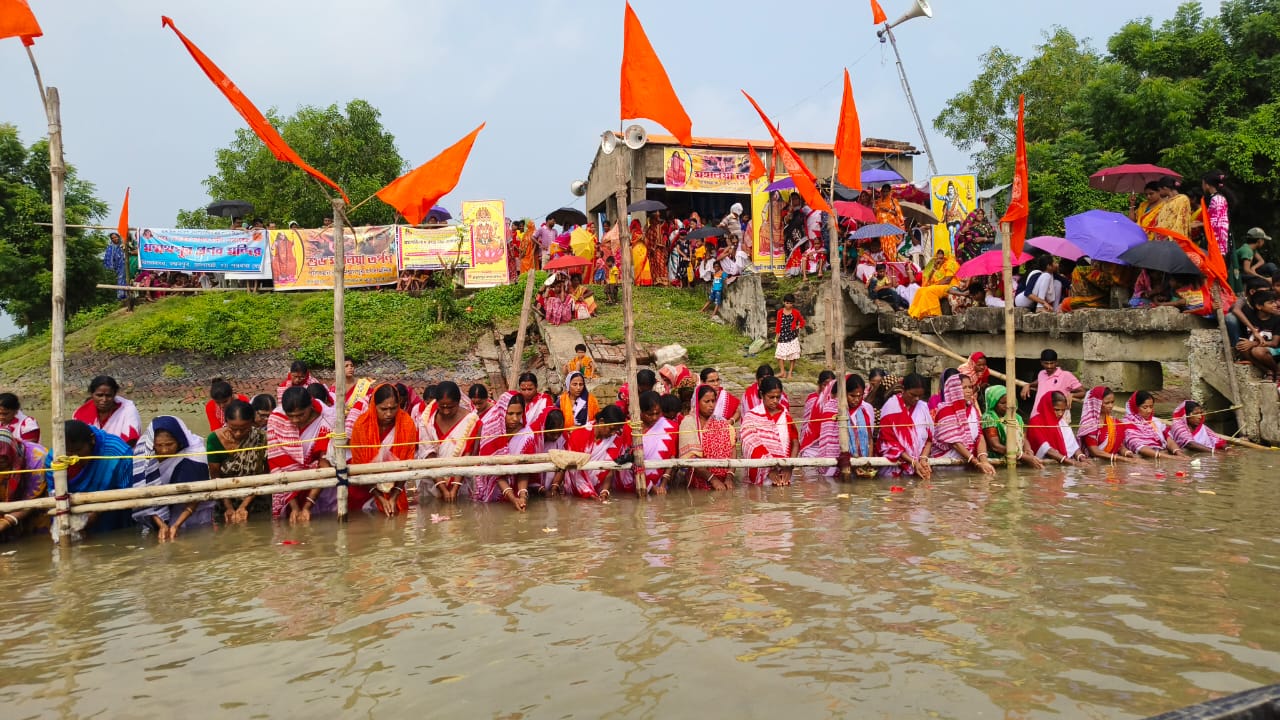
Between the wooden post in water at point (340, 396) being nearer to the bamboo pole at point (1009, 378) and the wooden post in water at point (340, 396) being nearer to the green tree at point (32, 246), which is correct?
the bamboo pole at point (1009, 378)

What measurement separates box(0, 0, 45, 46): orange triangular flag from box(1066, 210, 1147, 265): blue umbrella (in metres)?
10.9

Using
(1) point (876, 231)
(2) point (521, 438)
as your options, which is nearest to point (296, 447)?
(2) point (521, 438)

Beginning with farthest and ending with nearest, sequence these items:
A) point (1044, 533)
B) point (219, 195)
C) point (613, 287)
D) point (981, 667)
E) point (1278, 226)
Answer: point (219, 195)
point (613, 287)
point (1278, 226)
point (1044, 533)
point (981, 667)

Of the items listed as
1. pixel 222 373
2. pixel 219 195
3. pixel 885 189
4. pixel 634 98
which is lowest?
pixel 222 373

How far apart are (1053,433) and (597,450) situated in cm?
485

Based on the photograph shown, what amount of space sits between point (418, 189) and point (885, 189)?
1183 cm

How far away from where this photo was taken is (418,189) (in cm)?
649

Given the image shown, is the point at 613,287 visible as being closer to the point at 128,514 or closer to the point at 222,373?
the point at 222,373

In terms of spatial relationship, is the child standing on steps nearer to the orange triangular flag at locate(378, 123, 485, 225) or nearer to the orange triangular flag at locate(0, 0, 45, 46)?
the orange triangular flag at locate(378, 123, 485, 225)

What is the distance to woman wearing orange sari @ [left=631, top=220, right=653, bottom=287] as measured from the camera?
18281 mm

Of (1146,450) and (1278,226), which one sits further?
(1278,226)

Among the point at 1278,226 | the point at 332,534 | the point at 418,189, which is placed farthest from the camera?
the point at 1278,226

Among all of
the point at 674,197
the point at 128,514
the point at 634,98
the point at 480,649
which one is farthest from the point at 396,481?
the point at 674,197

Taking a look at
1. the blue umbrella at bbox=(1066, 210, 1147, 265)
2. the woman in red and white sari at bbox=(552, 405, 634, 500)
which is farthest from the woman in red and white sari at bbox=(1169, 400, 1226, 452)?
the woman in red and white sari at bbox=(552, 405, 634, 500)
